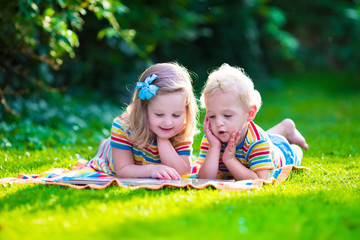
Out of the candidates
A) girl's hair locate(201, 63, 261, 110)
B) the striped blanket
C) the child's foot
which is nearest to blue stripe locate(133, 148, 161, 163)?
the striped blanket

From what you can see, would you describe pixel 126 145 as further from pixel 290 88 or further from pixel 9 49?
pixel 290 88

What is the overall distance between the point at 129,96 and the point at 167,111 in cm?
746

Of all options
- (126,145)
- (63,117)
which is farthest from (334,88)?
(126,145)

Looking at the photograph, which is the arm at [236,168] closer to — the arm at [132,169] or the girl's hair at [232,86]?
the girl's hair at [232,86]

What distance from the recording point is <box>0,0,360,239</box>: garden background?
265 cm

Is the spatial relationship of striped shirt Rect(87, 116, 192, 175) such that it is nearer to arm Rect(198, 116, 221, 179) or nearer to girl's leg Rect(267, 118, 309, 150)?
arm Rect(198, 116, 221, 179)

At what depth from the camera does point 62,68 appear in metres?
10.2

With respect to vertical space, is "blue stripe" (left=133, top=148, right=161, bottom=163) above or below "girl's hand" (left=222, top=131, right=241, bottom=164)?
below

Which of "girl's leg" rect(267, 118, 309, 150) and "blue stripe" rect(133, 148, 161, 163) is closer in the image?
"blue stripe" rect(133, 148, 161, 163)

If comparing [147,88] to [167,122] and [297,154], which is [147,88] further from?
[297,154]

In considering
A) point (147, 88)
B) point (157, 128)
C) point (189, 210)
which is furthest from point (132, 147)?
point (189, 210)

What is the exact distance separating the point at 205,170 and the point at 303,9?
15230 millimetres

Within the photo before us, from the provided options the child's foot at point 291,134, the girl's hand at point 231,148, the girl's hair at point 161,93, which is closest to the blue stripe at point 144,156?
the girl's hair at point 161,93

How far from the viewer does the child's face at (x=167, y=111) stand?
3.88 m
